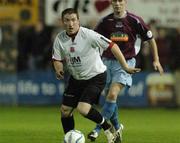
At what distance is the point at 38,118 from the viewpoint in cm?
1847

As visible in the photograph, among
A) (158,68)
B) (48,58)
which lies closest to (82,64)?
(158,68)

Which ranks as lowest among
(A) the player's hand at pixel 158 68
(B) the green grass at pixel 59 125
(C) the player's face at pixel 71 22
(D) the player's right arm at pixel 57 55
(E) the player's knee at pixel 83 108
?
(B) the green grass at pixel 59 125

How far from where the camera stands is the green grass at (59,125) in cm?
1336

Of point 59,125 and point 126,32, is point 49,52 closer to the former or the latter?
point 59,125

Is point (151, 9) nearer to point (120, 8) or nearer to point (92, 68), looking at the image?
point (120, 8)

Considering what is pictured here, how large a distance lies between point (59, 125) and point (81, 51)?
504cm

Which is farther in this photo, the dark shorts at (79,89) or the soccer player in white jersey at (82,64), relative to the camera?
the dark shorts at (79,89)

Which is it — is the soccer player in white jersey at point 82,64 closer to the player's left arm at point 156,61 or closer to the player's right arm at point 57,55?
the player's right arm at point 57,55

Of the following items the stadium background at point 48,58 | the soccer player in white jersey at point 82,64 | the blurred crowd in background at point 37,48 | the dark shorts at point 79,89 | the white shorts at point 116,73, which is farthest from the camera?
the blurred crowd in background at point 37,48

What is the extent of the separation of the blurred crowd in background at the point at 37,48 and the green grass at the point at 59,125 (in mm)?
1649

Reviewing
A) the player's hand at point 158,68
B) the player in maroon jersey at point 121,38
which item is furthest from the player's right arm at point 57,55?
the player's hand at point 158,68

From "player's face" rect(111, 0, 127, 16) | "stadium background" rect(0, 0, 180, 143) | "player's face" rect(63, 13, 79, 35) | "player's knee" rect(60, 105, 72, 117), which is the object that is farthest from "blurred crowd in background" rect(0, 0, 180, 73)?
"player's face" rect(63, 13, 79, 35)

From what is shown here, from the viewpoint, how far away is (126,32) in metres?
13.1

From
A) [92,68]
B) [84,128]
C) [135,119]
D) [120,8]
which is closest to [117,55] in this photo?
[92,68]
